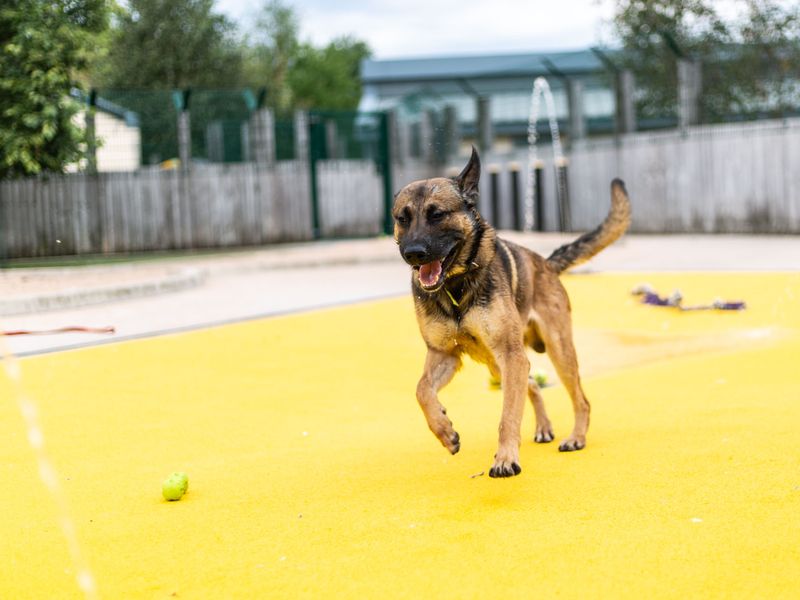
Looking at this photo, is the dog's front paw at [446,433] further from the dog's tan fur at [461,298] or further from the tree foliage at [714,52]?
the tree foliage at [714,52]

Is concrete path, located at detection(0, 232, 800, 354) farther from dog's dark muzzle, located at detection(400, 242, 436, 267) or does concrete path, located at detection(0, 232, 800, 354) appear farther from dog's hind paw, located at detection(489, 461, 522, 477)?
dog's hind paw, located at detection(489, 461, 522, 477)

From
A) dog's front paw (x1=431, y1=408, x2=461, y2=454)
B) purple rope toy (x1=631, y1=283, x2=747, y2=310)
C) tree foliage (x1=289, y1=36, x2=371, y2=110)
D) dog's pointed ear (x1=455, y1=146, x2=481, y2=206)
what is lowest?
dog's front paw (x1=431, y1=408, x2=461, y2=454)

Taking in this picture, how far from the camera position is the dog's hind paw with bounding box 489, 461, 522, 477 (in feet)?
17.9

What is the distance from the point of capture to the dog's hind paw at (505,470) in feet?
17.9

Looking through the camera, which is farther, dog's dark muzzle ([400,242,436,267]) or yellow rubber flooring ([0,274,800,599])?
dog's dark muzzle ([400,242,436,267])

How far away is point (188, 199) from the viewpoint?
25.2 m

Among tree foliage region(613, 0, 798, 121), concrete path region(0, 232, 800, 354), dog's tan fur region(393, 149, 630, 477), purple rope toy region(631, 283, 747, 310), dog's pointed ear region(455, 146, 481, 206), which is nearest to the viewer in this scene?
dog's tan fur region(393, 149, 630, 477)

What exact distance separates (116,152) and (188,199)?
189 cm

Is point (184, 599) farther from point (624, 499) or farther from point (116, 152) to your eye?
point (116, 152)

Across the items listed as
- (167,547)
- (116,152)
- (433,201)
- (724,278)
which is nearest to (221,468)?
(167,547)

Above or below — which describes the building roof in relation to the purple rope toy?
above

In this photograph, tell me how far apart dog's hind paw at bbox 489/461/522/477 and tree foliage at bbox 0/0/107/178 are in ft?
58.5

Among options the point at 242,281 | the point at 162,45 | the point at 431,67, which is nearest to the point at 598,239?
the point at 242,281

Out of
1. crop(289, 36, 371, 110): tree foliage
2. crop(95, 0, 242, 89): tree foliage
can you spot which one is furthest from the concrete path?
crop(289, 36, 371, 110): tree foliage
